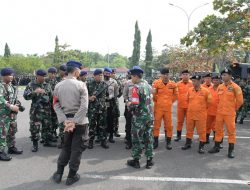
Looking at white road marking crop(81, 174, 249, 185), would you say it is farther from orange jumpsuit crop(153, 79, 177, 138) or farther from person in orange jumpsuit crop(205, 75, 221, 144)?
person in orange jumpsuit crop(205, 75, 221, 144)

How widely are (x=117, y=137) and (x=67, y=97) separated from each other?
3.98 metres

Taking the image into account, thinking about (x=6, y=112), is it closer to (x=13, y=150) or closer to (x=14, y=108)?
(x=14, y=108)

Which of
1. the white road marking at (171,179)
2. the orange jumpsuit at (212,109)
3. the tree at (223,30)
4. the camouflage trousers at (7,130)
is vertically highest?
the tree at (223,30)

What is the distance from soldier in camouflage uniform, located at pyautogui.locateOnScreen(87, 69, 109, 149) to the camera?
721cm

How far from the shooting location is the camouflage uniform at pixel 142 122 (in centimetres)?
571

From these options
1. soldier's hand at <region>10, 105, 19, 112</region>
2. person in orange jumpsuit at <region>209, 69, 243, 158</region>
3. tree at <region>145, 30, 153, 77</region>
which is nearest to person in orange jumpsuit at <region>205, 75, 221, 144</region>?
person in orange jumpsuit at <region>209, 69, 243, 158</region>

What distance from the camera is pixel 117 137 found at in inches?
340

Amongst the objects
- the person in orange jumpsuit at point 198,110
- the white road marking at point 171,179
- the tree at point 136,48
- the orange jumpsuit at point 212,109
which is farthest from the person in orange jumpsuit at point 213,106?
the tree at point 136,48

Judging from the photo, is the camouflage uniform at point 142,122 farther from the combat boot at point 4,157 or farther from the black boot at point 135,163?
the combat boot at point 4,157

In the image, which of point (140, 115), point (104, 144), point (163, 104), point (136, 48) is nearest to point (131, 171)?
point (140, 115)

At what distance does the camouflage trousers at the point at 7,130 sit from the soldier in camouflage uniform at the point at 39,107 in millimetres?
498

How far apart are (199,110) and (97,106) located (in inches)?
92.3

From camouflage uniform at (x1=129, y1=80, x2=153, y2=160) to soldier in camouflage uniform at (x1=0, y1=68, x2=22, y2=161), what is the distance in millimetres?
2389

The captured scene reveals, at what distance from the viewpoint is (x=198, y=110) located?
23.6 feet
